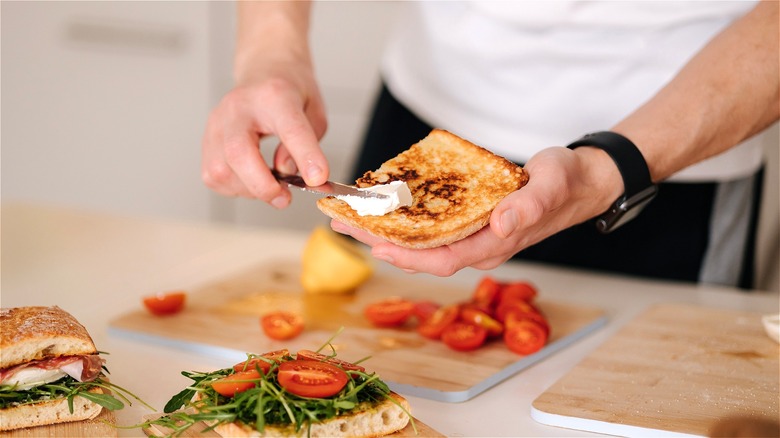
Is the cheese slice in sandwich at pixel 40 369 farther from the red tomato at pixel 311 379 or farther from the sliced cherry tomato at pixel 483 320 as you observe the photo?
the sliced cherry tomato at pixel 483 320

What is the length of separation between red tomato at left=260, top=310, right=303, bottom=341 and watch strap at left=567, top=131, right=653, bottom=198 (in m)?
0.62

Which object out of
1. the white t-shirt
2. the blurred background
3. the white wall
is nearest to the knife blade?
the white t-shirt

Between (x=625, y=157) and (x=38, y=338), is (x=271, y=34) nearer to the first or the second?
(x=625, y=157)

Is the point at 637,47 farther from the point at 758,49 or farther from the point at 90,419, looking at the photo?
the point at 90,419

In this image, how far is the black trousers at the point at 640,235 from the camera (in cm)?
213

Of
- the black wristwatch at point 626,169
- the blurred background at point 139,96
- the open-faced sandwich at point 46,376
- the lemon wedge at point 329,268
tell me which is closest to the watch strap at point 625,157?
the black wristwatch at point 626,169

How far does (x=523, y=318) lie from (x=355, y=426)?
582mm

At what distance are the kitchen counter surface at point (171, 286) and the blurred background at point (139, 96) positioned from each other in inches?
56.0

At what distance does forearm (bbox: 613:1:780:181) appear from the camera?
1.66 m

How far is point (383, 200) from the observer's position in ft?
4.81

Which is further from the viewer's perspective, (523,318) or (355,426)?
(523,318)

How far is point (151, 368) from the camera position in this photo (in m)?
1.59

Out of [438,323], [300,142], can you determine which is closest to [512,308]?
[438,323]

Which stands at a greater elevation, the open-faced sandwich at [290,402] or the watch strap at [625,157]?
the watch strap at [625,157]
